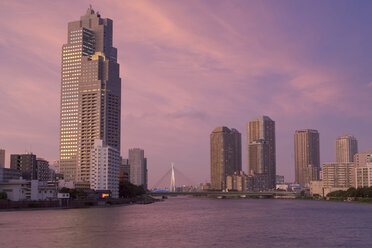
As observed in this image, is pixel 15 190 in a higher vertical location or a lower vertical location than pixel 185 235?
higher

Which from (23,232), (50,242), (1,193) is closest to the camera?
(50,242)

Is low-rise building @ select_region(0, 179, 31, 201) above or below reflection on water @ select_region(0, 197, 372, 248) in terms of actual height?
above

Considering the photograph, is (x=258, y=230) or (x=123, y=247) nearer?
(x=123, y=247)

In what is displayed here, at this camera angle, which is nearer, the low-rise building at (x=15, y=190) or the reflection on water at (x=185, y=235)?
the reflection on water at (x=185, y=235)

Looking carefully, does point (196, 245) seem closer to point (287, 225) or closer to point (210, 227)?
point (210, 227)

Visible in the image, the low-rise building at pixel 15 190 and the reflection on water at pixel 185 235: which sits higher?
the low-rise building at pixel 15 190

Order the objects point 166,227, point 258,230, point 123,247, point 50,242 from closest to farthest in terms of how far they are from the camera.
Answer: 1. point 123,247
2. point 50,242
3. point 258,230
4. point 166,227

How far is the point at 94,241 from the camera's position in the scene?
80.2 meters

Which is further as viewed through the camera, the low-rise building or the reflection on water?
the low-rise building

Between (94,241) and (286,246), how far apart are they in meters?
31.9

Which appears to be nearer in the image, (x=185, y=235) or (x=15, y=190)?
(x=185, y=235)

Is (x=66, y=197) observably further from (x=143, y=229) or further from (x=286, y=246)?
(x=286, y=246)

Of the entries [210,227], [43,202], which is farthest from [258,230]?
[43,202]

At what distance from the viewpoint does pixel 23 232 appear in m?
91.4
